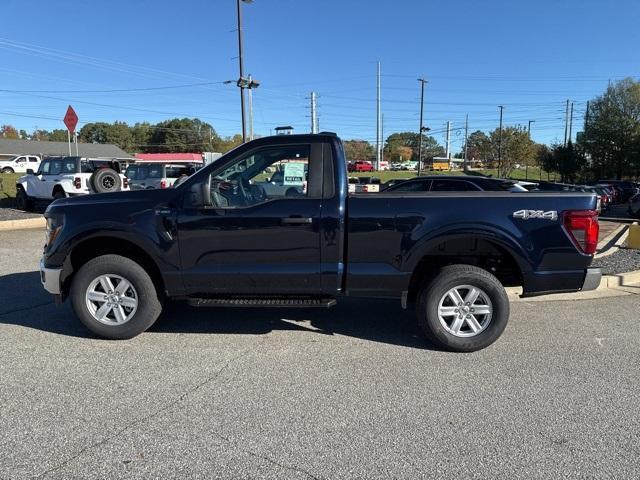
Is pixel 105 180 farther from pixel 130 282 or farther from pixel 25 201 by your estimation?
pixel 130 282

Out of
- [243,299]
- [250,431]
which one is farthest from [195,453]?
[243,299]

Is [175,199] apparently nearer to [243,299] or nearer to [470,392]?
[243,299]

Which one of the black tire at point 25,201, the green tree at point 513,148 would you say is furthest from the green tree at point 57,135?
the black tire at point 25,201

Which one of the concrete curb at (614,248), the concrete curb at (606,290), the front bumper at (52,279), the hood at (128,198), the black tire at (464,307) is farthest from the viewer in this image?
the concrete curb at (614,248)

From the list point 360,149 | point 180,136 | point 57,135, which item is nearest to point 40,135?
point 57,135

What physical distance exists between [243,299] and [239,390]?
3.48 feet

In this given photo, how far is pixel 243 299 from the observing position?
15.2 feet

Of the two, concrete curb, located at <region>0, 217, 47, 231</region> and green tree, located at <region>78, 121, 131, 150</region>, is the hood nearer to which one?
concrete curb, located at <region>0, 217, 47, 231</region>

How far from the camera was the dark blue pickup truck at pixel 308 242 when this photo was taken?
4.41 meters

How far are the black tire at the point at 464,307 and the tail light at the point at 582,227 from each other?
79 centimetres

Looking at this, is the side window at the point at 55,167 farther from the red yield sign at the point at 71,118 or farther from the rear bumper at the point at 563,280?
the rear bumper at the point at 563,280

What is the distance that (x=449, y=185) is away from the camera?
11602 millimetres

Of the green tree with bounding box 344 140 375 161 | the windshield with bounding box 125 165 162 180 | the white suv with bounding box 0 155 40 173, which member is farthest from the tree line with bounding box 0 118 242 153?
the windshield with bounding box 125 165 162 180

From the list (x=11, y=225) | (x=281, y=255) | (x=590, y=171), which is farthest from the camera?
(x=590, y=171)
